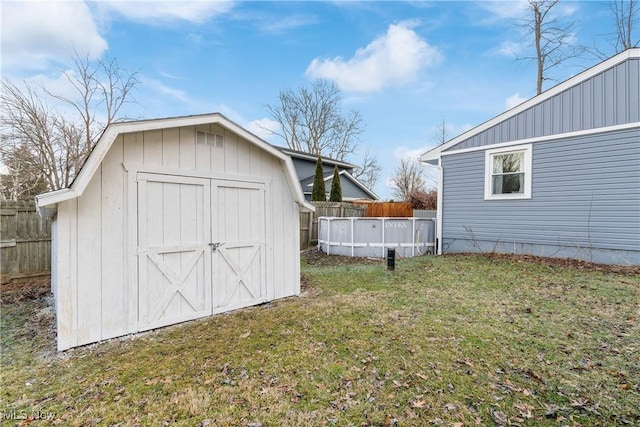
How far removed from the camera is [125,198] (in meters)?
4.03

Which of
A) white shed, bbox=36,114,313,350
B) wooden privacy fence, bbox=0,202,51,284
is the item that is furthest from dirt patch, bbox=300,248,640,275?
wooden privacy fence, bbox=0,202,51,284

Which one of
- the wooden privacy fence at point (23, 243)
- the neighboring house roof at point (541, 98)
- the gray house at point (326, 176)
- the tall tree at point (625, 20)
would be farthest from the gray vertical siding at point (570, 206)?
the tall tree at point (625, 20)

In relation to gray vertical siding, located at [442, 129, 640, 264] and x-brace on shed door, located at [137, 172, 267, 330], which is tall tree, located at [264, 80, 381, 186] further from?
x-brace on shed door, located at [137, 172, 267, 330]

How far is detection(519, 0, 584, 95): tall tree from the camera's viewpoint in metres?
14.6

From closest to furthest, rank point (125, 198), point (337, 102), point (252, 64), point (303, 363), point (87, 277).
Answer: point (303, 363) < point (87, 277) < point (125, 198) < point (252, 64) < point (337, 102)

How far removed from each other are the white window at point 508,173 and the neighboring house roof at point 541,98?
0.83m

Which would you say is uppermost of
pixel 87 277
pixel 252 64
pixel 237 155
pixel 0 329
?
pixel 252 64

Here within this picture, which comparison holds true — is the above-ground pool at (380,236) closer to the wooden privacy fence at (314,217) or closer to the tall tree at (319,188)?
the wooden privacy fence at (314,217)

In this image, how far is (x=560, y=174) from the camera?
7871mm

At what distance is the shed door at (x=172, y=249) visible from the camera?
13.7ft

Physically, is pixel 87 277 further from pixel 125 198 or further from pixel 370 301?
pixel 370 301

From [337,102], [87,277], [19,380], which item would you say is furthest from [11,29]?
[337,102]

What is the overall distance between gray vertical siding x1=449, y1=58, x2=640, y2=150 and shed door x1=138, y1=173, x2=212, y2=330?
330 inches

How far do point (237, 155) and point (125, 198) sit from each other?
69.5 inches
